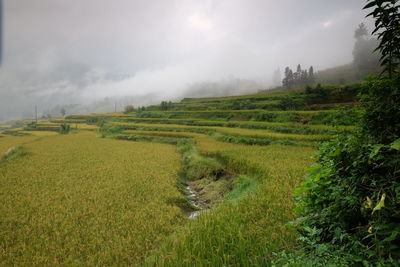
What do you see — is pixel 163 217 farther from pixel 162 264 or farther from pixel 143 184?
pixel 143 184

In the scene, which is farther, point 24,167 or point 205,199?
point 24,167

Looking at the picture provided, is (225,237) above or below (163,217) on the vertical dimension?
above

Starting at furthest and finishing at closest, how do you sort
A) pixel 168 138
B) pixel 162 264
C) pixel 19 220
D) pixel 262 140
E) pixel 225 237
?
pixel 168 138, pixel 262 140, pixel 19 220, pixel 225 237, pixel 162 264

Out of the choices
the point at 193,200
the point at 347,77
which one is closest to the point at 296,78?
the point at 347,77

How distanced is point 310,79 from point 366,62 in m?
28.8

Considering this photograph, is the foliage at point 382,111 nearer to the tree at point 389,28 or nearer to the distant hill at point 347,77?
the tree at point 389,28

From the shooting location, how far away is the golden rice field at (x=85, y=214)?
3.80 m

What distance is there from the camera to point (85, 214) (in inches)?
210

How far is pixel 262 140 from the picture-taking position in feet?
47.9

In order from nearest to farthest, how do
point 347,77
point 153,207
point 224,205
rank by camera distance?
1. point 224,205
2. point 153,207
3. point 347,77

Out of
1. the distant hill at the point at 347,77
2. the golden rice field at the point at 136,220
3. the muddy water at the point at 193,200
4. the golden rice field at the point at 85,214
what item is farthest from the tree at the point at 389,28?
→ the distant hill at the point at 347,77

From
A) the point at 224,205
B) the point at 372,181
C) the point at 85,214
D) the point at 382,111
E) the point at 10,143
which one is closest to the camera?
the point at 372,181

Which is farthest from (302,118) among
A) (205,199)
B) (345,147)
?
(345,147)

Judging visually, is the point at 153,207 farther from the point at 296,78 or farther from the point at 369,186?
the point at 296,78
